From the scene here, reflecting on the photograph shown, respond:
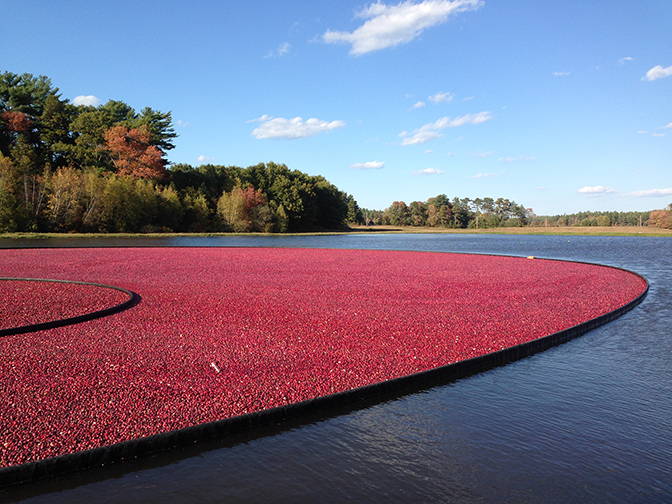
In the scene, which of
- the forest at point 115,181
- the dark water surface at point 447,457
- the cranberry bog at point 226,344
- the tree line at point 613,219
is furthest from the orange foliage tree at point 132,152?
the tree line at point 613,219

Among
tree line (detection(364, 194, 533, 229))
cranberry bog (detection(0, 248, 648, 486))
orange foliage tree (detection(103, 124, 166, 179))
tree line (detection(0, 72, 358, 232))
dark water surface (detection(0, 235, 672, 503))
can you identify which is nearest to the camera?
dark water surface (detection(0, 235, 672, 503))

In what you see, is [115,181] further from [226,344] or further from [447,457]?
[447,457]

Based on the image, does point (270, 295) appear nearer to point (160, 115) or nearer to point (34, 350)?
point (34, 350)

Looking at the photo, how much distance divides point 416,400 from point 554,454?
156 cm

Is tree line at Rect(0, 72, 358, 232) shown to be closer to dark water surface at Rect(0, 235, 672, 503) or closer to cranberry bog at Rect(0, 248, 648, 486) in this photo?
cranberry bog at Rect(0, 248, 648, 486)

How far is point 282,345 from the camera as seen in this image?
6.71 m

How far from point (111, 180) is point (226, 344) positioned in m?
48.8

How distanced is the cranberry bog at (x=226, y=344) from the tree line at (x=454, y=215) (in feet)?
335

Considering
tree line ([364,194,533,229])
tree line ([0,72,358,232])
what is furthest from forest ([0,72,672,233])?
tree line ([364,194,533,229])

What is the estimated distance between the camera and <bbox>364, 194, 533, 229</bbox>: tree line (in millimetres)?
112175

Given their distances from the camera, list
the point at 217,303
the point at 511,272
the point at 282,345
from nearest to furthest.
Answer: the point at 282,345, the point at 217,303, the point at 511,272

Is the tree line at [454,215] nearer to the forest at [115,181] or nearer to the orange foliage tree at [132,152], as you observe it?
the forest at [115,181]

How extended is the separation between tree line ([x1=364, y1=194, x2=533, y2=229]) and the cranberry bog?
10210 centimetres

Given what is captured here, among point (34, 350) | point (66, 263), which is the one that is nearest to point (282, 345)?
point (34, 350)
